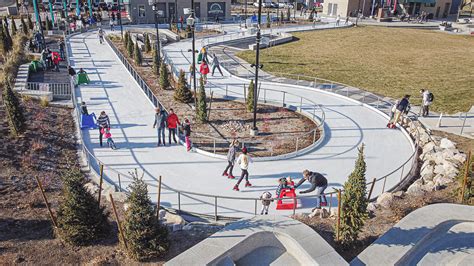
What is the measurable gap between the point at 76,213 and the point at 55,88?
1531 centimetres

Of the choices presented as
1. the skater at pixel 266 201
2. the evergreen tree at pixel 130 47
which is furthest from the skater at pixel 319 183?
the evergreen tree at pixel 130 47

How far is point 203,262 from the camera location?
7.69 meters

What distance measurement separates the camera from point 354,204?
8289 millimetres

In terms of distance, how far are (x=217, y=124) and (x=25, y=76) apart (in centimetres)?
1305

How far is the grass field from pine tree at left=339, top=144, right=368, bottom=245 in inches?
598

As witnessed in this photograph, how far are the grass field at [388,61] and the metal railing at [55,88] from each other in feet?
47.0

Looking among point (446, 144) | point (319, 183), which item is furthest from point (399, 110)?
point (319, 183)

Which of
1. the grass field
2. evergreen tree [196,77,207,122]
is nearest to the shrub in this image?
evergreen tree [196,77,207,122]

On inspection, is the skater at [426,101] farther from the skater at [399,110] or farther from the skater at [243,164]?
the skater at [243,164]

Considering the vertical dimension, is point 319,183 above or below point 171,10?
below

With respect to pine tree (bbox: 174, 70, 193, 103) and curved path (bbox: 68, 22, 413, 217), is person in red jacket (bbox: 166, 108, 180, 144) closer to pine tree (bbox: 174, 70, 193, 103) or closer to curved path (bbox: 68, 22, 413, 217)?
curved path (bbox: 68, 22, 413, 217)

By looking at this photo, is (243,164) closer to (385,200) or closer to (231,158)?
(231,158)

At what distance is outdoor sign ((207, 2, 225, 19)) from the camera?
175ft

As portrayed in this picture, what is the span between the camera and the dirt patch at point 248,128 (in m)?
15.2
